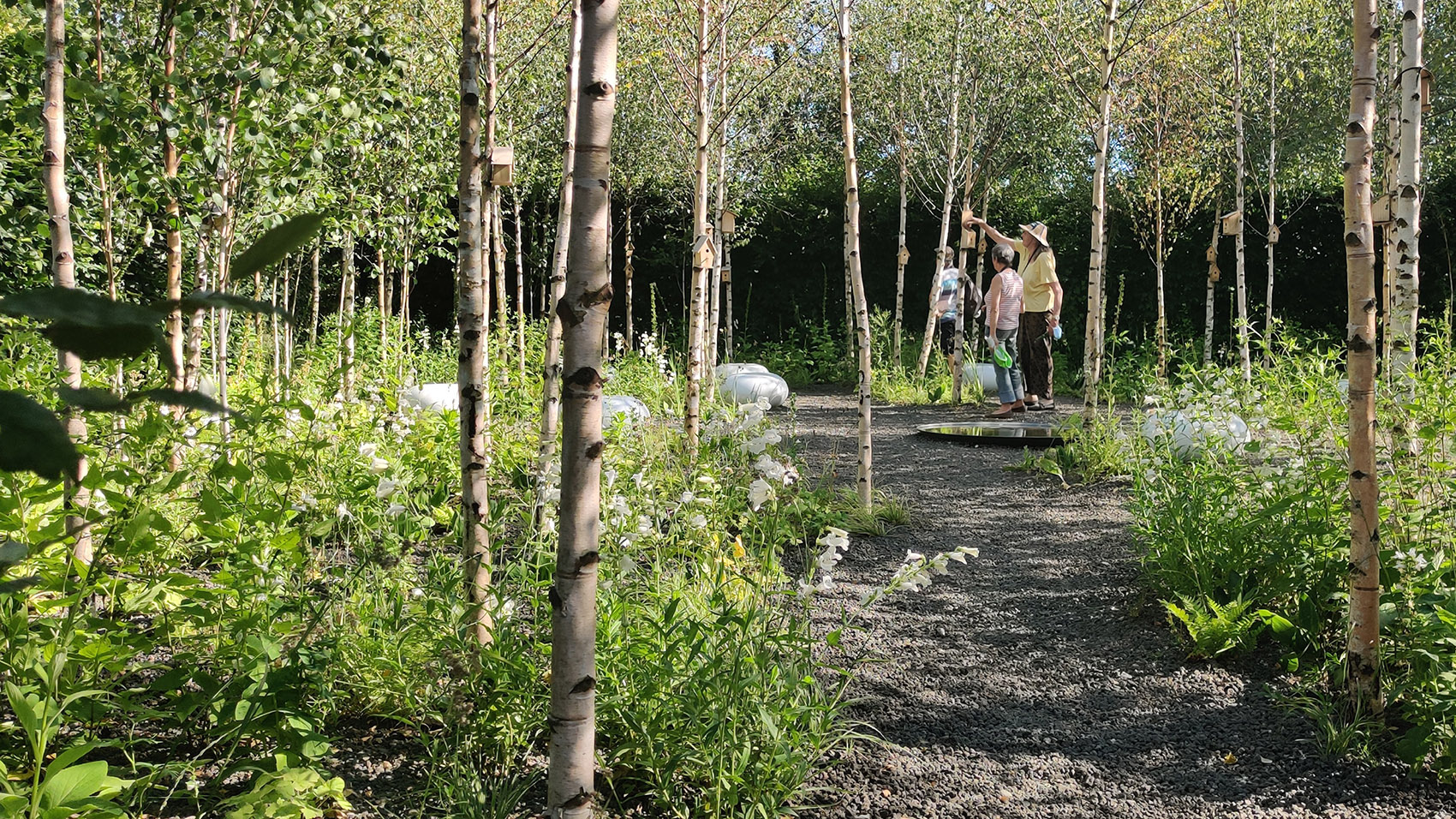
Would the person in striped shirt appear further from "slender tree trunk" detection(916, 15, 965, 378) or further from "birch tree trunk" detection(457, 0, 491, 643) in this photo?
"birch tree trunk" detection(457, 0, 491, 643)

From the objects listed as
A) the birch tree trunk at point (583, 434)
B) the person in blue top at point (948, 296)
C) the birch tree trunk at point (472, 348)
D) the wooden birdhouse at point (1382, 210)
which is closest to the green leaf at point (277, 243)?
the birch tree trunk at point (583, 434)

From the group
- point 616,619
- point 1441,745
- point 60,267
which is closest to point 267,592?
point 616,619

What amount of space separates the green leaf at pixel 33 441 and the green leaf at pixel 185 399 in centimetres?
4

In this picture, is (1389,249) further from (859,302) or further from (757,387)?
(757,387)

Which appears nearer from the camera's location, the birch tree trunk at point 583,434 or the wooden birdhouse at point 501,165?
the birch tree trunk at point 583,434

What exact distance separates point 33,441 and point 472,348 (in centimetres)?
224

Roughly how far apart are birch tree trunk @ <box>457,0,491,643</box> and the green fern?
7.13 feet

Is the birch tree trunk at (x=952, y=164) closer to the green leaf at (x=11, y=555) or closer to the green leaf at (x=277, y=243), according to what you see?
the green leaf at (x=11, y=555)

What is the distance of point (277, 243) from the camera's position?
14.3 inches

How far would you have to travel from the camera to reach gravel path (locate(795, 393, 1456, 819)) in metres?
2.44

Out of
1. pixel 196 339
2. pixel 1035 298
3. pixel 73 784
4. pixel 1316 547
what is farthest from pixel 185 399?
pixel 1035 298

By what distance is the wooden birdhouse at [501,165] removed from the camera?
4148 mm

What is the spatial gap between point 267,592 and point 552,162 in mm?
10931

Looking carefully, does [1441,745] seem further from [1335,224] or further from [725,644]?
[1335,224]
